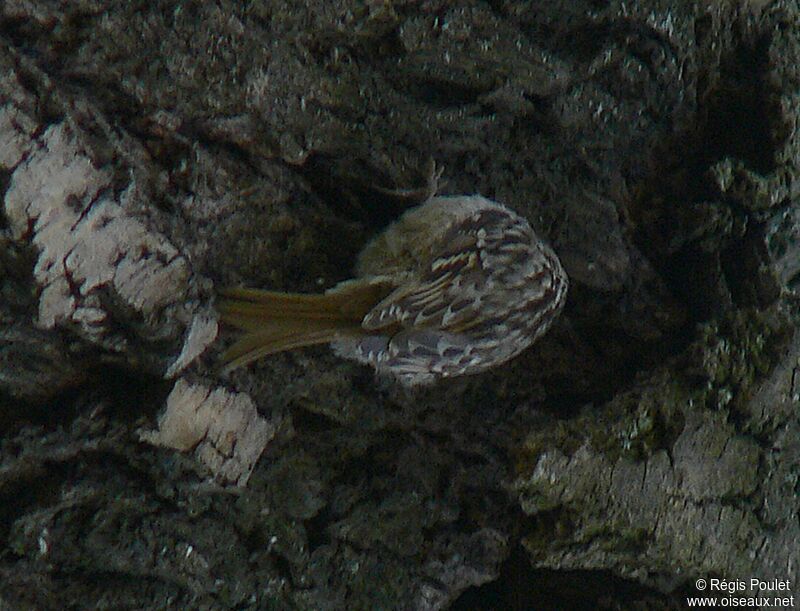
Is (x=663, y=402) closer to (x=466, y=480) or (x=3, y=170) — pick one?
(x=466, y=480)

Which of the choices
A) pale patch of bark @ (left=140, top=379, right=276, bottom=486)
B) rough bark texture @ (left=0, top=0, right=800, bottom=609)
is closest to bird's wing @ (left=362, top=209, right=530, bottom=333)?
rough bark texture @ (left=0, top=0, right=800, bottom=609)

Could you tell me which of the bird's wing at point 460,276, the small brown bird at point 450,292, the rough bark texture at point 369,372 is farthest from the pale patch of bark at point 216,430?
the bird's wing at point 460,276

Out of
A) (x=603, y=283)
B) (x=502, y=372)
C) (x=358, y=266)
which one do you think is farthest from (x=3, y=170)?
(x=603, y=283)

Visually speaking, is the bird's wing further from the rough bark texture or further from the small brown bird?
the rough bark texture

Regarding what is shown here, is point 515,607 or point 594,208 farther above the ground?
point 594,208

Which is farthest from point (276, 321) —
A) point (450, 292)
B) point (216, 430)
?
point (450, 292)

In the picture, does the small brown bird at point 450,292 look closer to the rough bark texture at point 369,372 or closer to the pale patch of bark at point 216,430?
the rough bark texture at point 369,372

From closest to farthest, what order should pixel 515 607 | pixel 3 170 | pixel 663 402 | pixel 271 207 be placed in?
pixel 3 170 → pixel 271 207 → pixel 663 402 → pixel 515 607
